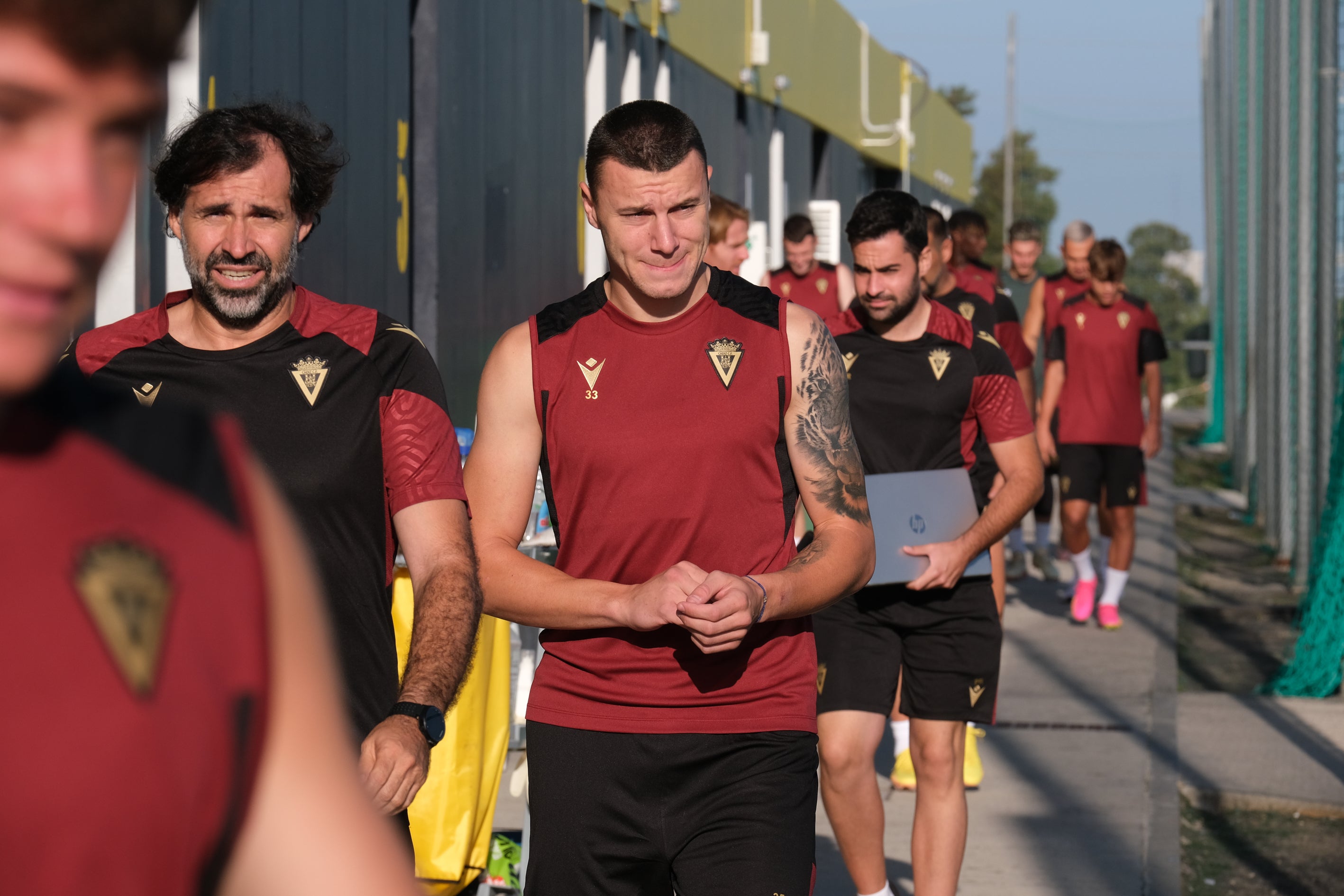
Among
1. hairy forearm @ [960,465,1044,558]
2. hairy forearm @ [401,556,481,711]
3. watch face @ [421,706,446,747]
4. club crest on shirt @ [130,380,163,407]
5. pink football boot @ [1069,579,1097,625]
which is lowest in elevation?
pink football boot @ [1069,579,1097,625]

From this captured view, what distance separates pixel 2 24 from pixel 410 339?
8.43 feet

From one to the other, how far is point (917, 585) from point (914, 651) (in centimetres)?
34

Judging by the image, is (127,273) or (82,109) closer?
(82,109)

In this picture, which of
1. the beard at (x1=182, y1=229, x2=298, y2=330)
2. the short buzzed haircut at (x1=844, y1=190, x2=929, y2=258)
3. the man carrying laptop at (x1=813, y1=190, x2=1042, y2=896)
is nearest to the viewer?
the beard at (x1=182, y1=229, x2=298, y2=330)

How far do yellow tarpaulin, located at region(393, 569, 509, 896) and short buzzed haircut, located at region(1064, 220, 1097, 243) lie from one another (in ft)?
25.4

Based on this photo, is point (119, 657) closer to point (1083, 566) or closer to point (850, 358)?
point (850, 358)

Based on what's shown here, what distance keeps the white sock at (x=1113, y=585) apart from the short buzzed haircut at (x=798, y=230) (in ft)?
10.1

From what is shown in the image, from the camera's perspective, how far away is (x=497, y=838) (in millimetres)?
5414

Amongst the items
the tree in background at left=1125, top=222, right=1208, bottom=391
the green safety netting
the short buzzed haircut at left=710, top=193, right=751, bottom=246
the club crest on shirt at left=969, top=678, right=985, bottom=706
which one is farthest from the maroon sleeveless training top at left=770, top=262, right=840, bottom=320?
the tree in background at left=1125, top=222, right=1208, bottom=391

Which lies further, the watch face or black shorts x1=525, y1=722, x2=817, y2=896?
black shorts x1=525, y1=722, x2=817, y2=896

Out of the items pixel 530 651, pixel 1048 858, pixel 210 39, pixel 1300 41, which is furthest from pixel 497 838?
pixel 1300 41

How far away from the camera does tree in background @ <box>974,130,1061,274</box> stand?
2948 inches

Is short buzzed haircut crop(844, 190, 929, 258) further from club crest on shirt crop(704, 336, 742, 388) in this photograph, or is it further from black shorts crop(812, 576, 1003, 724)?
club crest on shirt crop(704, 336, 742, 388)

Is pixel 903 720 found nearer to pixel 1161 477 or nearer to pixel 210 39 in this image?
pixel 210 39
